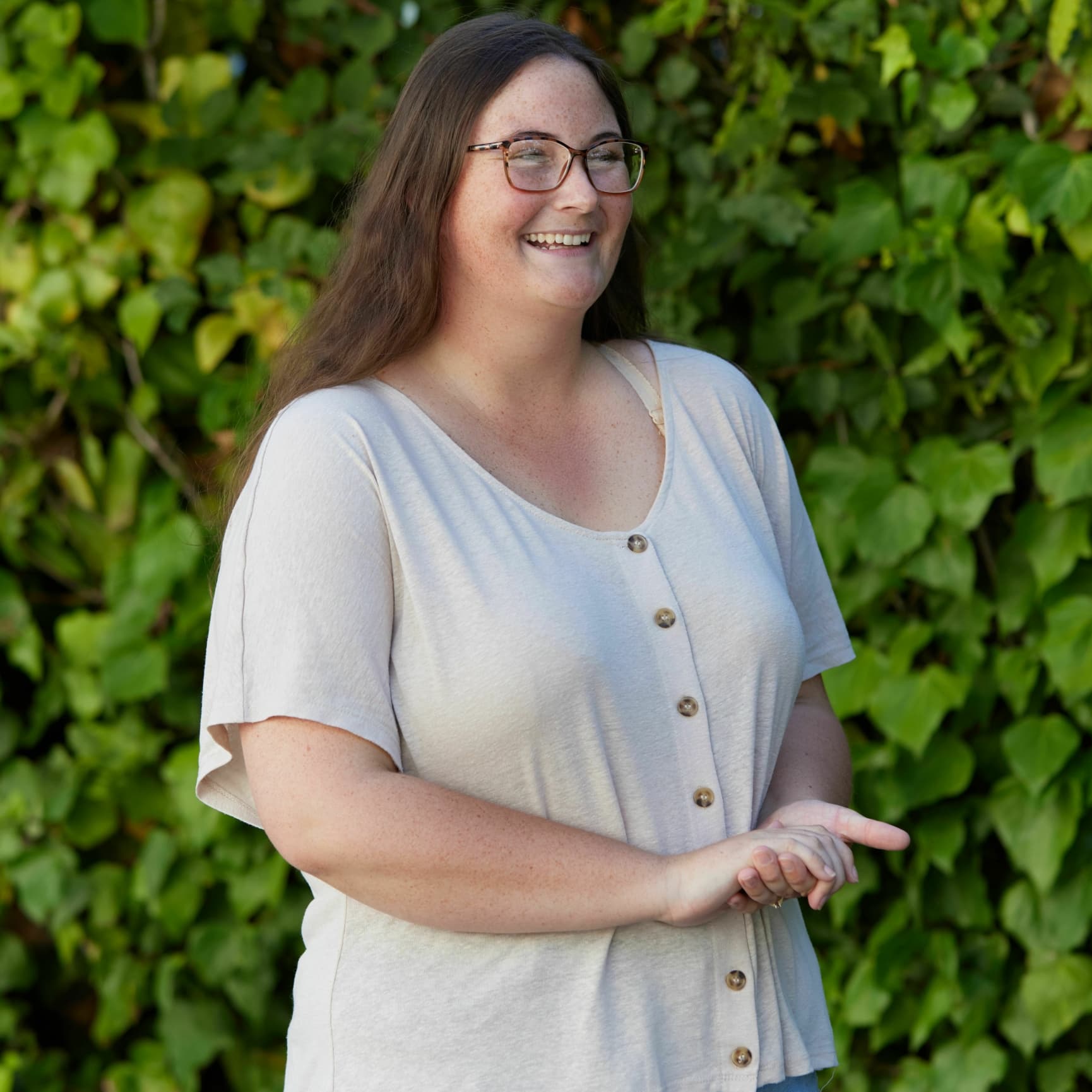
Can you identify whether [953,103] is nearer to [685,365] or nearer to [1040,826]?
[685,365]

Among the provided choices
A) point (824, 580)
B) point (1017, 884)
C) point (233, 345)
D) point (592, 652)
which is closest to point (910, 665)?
point (1017, 884)

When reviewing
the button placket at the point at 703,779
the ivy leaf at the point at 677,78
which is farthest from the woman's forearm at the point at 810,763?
the ivy leaf at the point at 677,78

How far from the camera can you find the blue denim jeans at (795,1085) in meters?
1.44

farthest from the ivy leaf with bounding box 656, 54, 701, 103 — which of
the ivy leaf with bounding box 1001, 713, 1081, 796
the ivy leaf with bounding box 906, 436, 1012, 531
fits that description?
the ivy leaf with bounding box 1001, 713, 1081, 796

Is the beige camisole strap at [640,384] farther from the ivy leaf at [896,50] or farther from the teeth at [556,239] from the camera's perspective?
the ivy leaf at [896,50]

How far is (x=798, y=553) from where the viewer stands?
5.54ft

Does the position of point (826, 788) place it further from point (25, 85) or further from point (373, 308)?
point (25, 85)

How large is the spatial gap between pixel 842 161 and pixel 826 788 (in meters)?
1.25

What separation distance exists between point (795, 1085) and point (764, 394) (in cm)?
122

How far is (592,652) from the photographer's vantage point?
54.0 inches

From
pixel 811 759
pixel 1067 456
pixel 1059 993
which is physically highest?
pixel 1067 456

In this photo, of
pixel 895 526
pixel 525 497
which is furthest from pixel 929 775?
pixel 525 497

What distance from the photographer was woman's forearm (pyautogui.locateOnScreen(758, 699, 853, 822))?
1.54 m

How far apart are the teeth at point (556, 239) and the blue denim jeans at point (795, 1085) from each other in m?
0.82
